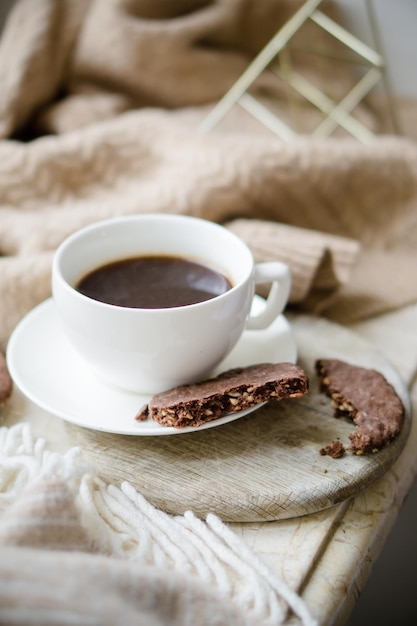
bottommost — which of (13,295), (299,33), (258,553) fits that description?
(13,295)

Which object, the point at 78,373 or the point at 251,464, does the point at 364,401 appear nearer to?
the point at 251,464

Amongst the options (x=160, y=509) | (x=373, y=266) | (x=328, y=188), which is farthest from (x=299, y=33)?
(x=160, y=509)

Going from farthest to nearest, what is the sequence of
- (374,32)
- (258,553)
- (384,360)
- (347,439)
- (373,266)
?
(374,32), (373,266), (384,360), (347,439), (258,553)

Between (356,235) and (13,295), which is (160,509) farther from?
(356,235)

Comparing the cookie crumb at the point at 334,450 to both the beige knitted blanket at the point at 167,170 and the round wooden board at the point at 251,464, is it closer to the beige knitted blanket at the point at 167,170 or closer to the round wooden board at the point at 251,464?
the round wooden board at the point at 251,464

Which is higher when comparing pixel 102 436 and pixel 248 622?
pixel 248 622

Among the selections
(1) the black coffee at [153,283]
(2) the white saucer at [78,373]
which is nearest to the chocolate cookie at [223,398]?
(2) the white saucer at [78,373]

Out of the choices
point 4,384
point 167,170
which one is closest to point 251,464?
point 4,384
